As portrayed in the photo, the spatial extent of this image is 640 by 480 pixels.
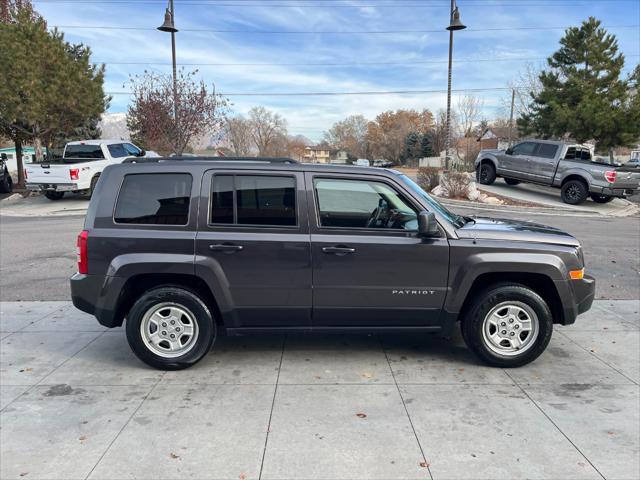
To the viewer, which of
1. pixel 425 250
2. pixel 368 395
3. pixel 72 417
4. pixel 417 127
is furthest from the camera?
pixel 417 127

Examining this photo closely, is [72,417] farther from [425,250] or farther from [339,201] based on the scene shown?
[425,250]

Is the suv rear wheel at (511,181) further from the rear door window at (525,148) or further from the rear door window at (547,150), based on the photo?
the rear door window at (547,150)

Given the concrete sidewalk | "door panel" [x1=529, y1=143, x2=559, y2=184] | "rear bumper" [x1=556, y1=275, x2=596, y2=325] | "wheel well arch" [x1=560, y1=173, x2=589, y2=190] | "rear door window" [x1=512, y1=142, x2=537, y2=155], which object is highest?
"rear door window" [x1=512, y1=142, x2=537, y2=155]

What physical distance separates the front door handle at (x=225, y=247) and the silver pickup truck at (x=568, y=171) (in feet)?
55.8

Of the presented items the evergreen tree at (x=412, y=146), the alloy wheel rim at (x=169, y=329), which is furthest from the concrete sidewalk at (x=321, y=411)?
the evergreen tree at (x=412, y=146)

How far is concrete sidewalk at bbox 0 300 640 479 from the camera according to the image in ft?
10.0

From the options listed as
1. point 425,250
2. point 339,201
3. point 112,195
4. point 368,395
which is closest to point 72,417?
point 112,195

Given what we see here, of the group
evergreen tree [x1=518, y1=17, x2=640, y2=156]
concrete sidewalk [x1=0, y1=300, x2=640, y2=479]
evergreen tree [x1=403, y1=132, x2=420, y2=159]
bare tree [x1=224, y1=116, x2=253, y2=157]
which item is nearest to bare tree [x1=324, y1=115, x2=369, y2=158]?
evergreen tree [x1=403, y1=132, x2=420, y2=159]

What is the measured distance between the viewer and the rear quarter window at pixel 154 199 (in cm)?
426

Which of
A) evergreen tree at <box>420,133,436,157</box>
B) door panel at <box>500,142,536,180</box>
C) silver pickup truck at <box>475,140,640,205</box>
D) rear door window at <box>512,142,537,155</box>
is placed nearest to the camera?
silver pickup truck at <box>475,140,640,205</box>

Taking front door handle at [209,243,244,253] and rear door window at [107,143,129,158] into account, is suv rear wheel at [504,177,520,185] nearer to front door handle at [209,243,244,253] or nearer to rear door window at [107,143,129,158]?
rear door window at [107,143,129,158]

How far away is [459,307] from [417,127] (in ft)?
281

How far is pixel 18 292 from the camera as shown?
23.0 feet

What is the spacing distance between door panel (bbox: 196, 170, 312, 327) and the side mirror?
94 cm
